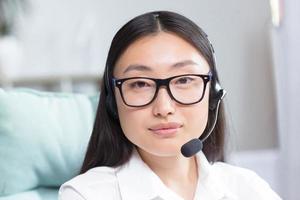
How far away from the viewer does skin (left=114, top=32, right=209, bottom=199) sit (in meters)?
0.72

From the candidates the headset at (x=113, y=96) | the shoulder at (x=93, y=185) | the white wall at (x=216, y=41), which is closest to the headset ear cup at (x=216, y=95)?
the headset at (x=113, y=96)

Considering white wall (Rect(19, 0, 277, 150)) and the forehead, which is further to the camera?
white wall (Rect(19, 0, 277, 150))

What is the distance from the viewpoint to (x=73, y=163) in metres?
1.02

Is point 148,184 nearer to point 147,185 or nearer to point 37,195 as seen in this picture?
point 147,185

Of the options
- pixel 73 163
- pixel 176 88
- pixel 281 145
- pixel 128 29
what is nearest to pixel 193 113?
pixel 176 88

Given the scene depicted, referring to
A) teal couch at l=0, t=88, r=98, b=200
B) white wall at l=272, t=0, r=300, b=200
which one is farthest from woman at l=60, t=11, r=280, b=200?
white wall at l=272, t=0, r=300, b=200

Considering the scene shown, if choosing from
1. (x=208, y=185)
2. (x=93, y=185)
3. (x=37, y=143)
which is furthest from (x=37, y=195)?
(x=208, y=185)

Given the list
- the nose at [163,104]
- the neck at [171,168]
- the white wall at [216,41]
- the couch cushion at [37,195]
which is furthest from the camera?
the white wall at [216,41]

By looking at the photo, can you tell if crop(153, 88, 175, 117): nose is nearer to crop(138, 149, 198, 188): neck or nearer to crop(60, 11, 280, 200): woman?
crop(60, 11, 280, 200): woman

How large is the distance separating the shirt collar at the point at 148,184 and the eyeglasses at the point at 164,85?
0.14 metres

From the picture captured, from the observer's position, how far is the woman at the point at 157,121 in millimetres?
726

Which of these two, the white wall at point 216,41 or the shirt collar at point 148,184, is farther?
the white wall at point 216,41

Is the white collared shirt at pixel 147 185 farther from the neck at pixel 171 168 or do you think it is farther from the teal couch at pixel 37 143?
the teal couch at pixel 37 143

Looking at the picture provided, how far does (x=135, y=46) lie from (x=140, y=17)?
0.06 meters
